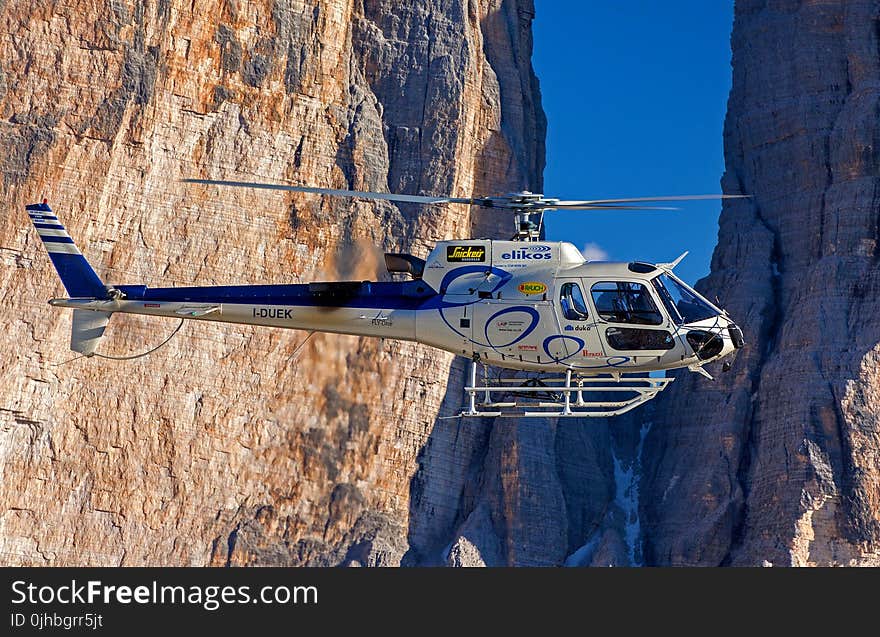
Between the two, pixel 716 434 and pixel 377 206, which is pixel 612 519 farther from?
pixel 377 206

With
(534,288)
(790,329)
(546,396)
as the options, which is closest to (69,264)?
(534,288)

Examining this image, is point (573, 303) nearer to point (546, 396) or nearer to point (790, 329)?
point (546, 396)

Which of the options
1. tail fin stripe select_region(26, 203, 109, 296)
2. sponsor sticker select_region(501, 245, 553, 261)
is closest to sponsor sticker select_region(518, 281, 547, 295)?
sponsor sticker select_region(501, 245, 553, 261)

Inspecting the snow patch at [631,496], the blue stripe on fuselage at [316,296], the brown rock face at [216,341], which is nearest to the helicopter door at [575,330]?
the blue stripe on fuselage at [316,296]

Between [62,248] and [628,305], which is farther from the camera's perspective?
[62,248]

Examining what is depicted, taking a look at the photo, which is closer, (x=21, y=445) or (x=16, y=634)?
(x=16, y=634)

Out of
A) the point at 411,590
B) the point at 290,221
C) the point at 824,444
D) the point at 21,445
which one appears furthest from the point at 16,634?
the point at 824,444
